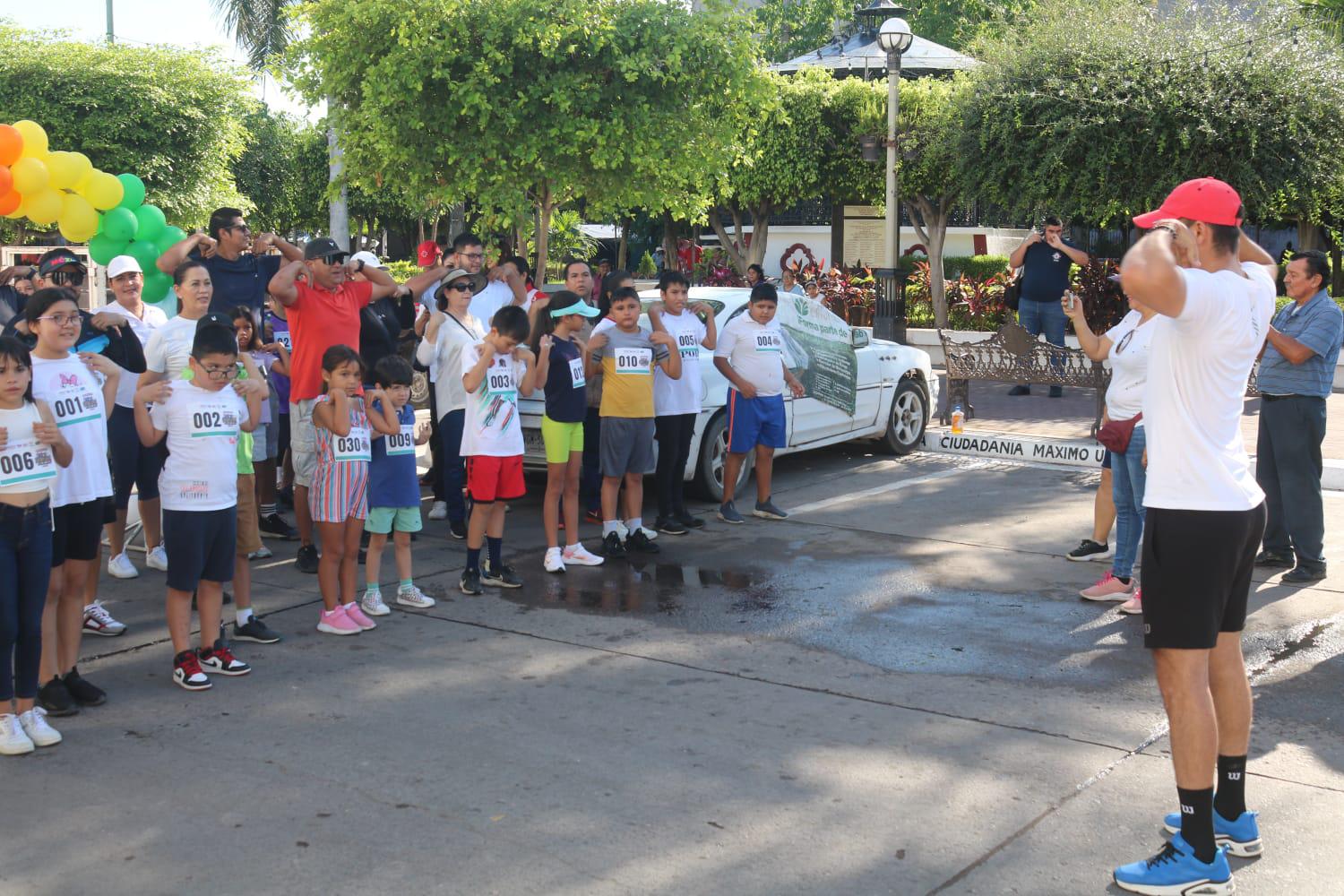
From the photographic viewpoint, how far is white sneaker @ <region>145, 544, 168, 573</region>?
7949mm

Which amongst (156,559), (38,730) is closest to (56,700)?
(38,730)

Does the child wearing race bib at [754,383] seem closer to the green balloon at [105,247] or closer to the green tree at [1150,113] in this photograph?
the green balloon at [105,247]

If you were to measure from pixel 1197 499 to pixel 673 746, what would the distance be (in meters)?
2.17

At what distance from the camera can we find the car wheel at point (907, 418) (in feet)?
39.8

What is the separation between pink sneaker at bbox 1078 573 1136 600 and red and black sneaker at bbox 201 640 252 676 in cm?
441

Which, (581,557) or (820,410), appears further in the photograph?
(820,410)

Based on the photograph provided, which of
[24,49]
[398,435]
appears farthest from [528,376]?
[24,49]

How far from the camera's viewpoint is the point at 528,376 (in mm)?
7723

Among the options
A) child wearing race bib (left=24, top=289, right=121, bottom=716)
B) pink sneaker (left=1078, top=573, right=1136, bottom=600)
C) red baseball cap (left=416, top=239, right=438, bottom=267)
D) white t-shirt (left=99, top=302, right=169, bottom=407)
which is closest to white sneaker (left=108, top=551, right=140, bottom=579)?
white t-shirt (left=99, top=302, right=169, bottom=407)

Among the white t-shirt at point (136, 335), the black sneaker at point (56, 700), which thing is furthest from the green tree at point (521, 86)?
the black sneaker at point (56, 700)

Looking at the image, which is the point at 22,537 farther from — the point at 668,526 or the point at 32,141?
the point at 668,526

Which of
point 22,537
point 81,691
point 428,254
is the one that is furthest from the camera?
point 428,254

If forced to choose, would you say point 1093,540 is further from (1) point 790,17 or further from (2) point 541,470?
(1) point 790,17

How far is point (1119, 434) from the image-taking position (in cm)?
710
